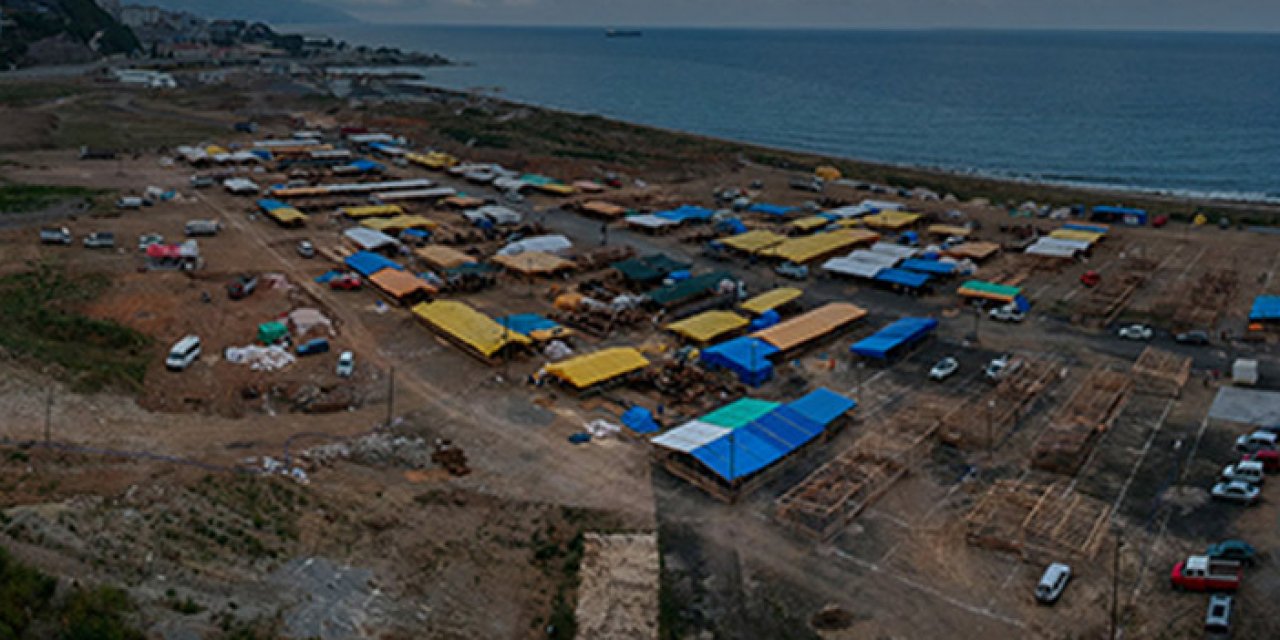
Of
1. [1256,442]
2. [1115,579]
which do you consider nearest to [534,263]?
[1256,442]

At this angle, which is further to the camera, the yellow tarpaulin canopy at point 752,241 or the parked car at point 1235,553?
the yellow tarpaulin canopy at point 752,241

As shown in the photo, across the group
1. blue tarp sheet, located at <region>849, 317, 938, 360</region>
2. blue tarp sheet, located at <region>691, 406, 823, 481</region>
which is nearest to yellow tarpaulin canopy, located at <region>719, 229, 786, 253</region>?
blue tarp sheet, located at <region>849, 317, 938, 360</region>

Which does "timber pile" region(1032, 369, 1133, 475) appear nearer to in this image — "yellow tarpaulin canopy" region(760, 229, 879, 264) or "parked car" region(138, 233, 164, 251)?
"yellow tarpaulin canopy" region(760, 229, 879, 264)

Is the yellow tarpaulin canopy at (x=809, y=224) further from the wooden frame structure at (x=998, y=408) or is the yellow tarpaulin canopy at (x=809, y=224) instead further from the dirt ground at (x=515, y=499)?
the wooden frame structure at (x=998, y=408)

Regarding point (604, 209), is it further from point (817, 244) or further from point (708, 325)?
point (708, 325)

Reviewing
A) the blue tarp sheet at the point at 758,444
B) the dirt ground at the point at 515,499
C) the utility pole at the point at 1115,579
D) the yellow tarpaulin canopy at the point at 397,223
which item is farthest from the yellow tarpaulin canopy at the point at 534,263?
the utility pole at the point at 1115,579

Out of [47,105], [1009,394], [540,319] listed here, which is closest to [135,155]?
[47,105]

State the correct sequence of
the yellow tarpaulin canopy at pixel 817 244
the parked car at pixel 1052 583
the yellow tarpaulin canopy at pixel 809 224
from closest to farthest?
the parked car at pixel 1052 583, the yellow tarpaulin canopy at pixel 817 244, the yellow tarpaulin canopy at pixel 809 224
